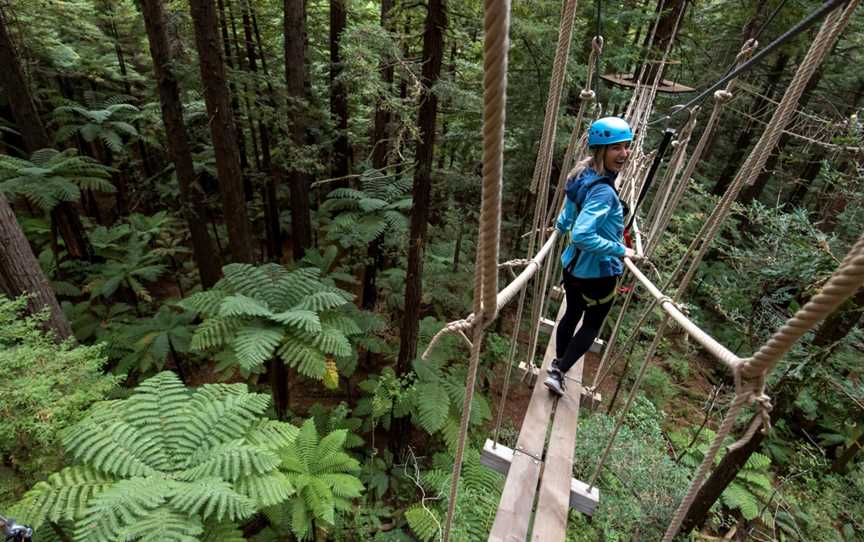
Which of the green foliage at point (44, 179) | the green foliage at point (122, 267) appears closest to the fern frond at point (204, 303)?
the green foliage at point (122, 267)

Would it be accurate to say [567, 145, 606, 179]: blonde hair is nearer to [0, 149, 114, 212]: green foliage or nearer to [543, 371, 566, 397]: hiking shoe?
[543, 371, 566, 397]: hiking shoe

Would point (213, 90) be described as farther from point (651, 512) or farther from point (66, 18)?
point (66, 18)

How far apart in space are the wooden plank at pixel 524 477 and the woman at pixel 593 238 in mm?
152

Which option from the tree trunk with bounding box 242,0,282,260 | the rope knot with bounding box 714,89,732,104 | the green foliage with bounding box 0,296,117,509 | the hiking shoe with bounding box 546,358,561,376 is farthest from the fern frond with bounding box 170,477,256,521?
the tree trunk with bounding box 242,0,282,260

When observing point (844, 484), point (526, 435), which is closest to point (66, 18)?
point (526, 435)

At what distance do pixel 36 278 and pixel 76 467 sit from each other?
66.9 inches

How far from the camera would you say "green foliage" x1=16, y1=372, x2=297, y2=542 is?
7.09ft

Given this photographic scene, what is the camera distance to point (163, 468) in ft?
8.59

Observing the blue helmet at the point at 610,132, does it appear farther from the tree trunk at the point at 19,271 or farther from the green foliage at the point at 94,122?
the green foliage at the point at 94,122

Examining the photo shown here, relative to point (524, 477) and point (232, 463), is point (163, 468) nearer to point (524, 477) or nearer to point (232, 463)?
point (232, 463)

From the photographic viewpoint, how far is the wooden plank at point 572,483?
1.80 meters

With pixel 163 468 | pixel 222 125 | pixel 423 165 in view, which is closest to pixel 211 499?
pixel 163 468

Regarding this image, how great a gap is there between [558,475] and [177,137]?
541 cm

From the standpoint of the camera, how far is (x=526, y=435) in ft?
6.50
